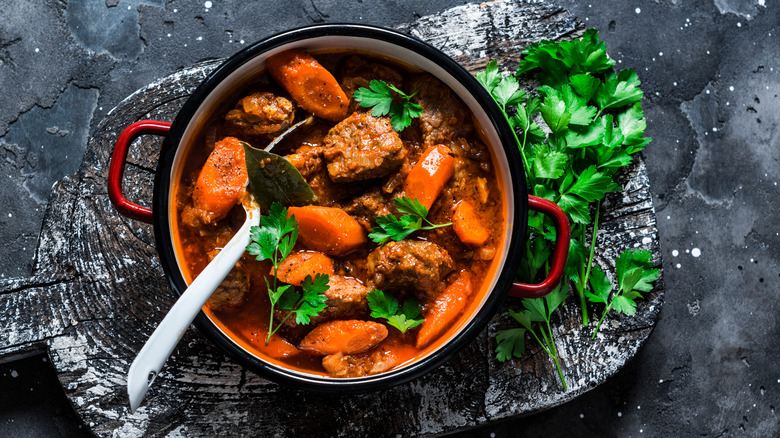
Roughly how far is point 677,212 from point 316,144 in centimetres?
181

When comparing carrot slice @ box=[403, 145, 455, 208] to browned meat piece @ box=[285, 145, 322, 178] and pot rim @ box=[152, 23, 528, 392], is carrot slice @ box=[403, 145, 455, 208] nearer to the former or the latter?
pot rim @ box=[152, 23, 528, 392]

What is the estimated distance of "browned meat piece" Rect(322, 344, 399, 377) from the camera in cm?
219

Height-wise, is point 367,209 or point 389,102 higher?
point 389,102

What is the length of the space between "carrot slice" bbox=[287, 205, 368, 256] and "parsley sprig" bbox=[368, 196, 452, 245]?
82 mm

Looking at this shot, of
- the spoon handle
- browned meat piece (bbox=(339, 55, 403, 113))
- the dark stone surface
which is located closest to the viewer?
the spoon handle

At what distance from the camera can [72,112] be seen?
2.94m

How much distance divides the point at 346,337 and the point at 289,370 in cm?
23

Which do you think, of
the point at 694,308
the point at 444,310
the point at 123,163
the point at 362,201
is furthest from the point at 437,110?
the point at 694,308

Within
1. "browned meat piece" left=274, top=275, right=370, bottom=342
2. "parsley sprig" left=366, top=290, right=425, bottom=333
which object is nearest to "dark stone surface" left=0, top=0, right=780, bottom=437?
"parsley sprig" left=366, top=290, right=425, bottom=333

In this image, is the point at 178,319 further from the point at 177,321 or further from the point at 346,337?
the point at 346,337

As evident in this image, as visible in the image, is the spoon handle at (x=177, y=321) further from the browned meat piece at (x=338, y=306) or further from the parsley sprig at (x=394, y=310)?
the parsley sprig at (x=394, y=310)

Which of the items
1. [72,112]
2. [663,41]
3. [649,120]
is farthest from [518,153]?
[72,112]

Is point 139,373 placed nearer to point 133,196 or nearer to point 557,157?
point 133,196

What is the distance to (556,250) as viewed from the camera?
87.7 inches
